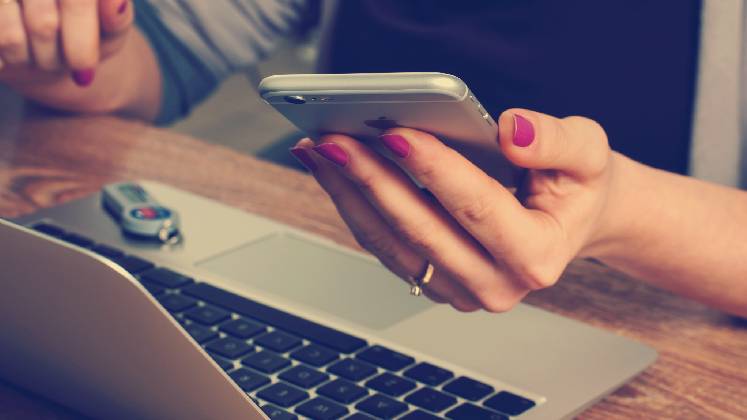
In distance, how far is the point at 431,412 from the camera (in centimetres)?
52

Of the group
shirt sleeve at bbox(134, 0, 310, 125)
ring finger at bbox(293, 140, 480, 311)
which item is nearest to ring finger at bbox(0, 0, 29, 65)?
shirt sleeve at bbox(134, 0, 310, 125)

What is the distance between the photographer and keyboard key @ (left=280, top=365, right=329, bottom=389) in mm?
541

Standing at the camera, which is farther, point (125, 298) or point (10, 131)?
point (10, 131)

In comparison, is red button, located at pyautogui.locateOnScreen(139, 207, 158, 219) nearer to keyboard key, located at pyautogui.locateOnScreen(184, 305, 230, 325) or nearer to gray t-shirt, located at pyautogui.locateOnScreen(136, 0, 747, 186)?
keyboard key, located at pyautogui.locateOnScreen(184, 305, 230, 325)

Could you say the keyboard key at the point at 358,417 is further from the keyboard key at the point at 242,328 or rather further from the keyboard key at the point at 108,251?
the keyboard key at the point at 108,251

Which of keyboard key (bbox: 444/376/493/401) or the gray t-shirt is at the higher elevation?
the gray t-shirt

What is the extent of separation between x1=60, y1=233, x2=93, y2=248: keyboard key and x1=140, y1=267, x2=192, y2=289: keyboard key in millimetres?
62

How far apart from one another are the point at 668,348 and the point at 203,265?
0.31m

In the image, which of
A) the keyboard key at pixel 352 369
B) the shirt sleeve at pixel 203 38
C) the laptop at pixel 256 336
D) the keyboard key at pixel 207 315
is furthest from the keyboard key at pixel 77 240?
the shirt sleeve at pixel 203 38

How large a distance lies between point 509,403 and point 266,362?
0.13m

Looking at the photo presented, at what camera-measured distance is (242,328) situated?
0.60m

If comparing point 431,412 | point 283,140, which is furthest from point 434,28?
point 431,412

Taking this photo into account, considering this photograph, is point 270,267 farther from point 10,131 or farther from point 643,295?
point 10,131

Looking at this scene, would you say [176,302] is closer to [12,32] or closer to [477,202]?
[477,202]
